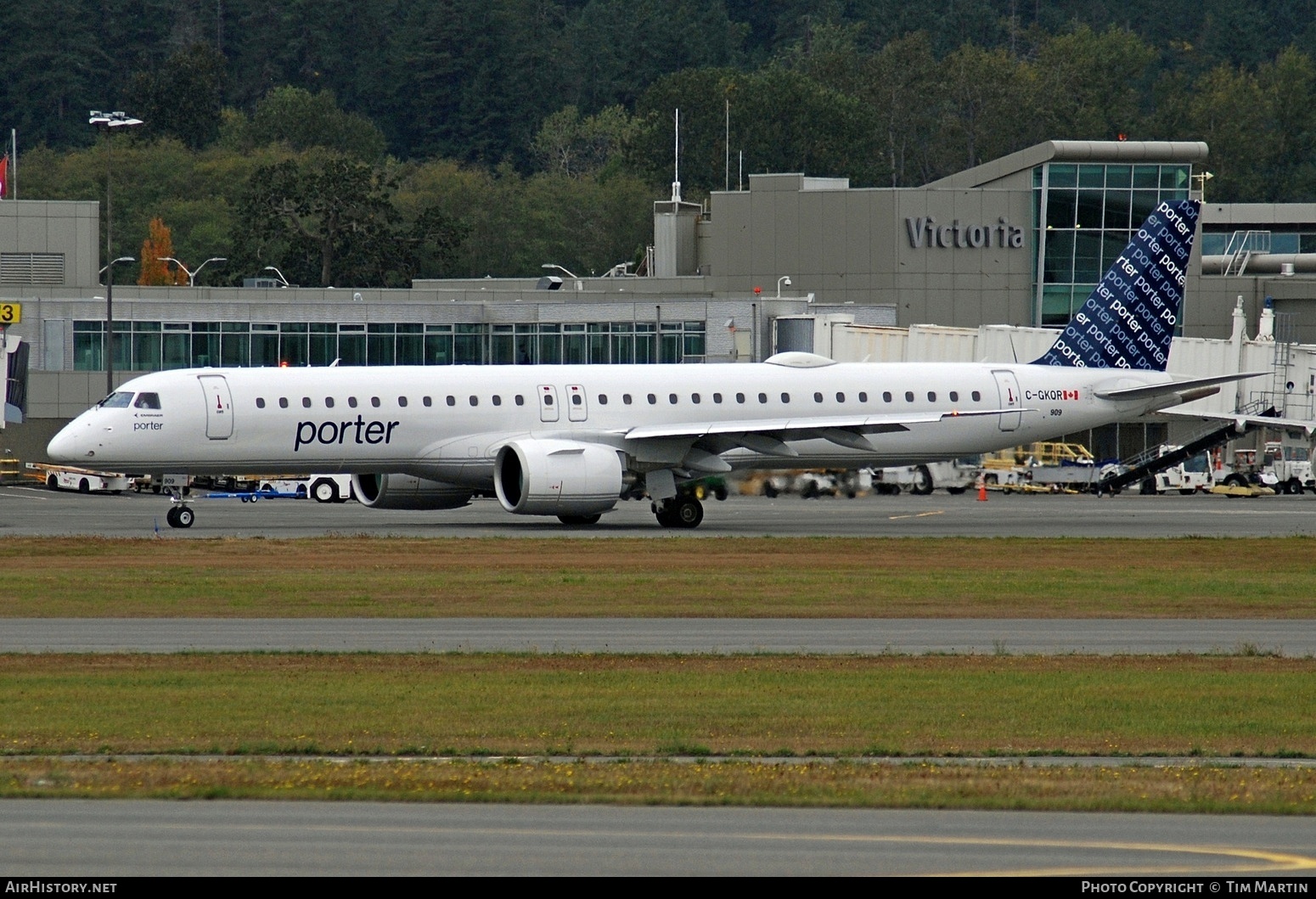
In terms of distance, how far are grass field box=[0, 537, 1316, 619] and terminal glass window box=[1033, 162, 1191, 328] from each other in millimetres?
51292

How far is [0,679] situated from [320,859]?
9.55 m

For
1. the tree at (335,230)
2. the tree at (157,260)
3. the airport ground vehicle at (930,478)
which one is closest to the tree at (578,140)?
the tree at (157,260)

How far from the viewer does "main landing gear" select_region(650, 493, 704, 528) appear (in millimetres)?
45250

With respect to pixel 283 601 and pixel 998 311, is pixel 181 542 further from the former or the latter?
pixel 998 311

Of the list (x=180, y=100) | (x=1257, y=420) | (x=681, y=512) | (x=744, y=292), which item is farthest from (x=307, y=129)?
(x=681, y=512)

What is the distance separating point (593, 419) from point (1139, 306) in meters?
16.0

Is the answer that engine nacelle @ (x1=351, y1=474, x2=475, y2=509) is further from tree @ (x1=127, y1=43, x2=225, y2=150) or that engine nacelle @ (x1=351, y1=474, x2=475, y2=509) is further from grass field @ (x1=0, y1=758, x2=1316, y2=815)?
tree @ (x1=127, y1=43, x2=225, y2=150)

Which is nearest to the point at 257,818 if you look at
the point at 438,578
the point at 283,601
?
the point at 283,601

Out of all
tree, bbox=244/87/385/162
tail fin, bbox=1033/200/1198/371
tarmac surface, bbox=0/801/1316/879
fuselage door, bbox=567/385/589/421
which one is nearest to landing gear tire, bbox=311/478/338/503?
fuselage door, bbox=567/385/589/421

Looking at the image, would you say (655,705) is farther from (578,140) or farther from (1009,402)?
(578,140)

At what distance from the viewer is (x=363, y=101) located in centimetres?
19225

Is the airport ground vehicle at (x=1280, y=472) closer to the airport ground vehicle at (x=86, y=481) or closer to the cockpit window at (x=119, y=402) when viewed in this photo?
the airport ground vehicle at (x=86, y=481)

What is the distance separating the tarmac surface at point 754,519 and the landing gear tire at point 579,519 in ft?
0.89

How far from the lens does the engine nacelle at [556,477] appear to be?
4225 cm
